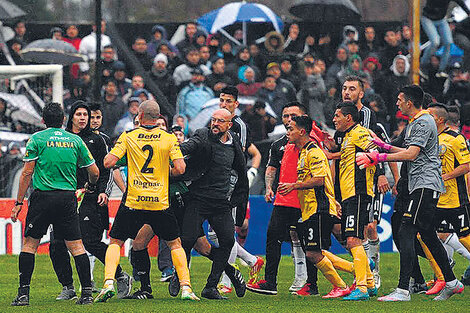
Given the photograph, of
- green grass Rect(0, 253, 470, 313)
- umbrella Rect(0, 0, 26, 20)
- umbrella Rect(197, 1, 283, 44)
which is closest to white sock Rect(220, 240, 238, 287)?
green grass Rect(0, 253, 470, 313)

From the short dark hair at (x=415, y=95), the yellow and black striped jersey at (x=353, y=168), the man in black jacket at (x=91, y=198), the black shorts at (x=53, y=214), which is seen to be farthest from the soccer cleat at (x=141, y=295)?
the short dark hair at (x=415, y=95)

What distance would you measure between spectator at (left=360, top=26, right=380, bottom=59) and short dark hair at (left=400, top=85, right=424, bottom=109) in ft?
35.9

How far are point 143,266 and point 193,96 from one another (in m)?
9.06

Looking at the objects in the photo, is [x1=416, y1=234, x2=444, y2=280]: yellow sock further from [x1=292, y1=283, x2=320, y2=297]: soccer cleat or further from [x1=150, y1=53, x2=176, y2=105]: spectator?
[x1=150, y1=53, x2=176, y2=105]: spectator

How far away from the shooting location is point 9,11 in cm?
2159

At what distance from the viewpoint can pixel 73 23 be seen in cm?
2241

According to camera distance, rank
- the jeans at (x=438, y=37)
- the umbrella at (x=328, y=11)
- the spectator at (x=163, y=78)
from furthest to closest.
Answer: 1. the umbrella at (x=328, y=11)
2. the jeans at (x=438, y=37)
3. the spectator at (x=163, y=78)

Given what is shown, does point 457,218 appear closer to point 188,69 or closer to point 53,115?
point 53,115

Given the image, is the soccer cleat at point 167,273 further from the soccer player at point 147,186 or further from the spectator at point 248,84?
the spectator at point 248,84

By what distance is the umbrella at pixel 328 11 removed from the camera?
22500mm

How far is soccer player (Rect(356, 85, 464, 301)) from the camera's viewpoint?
38.0ft

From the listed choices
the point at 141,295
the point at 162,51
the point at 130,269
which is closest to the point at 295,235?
the point at 141,295

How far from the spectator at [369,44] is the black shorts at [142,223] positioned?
1222 centimetres

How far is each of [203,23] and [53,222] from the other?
38.3ft
